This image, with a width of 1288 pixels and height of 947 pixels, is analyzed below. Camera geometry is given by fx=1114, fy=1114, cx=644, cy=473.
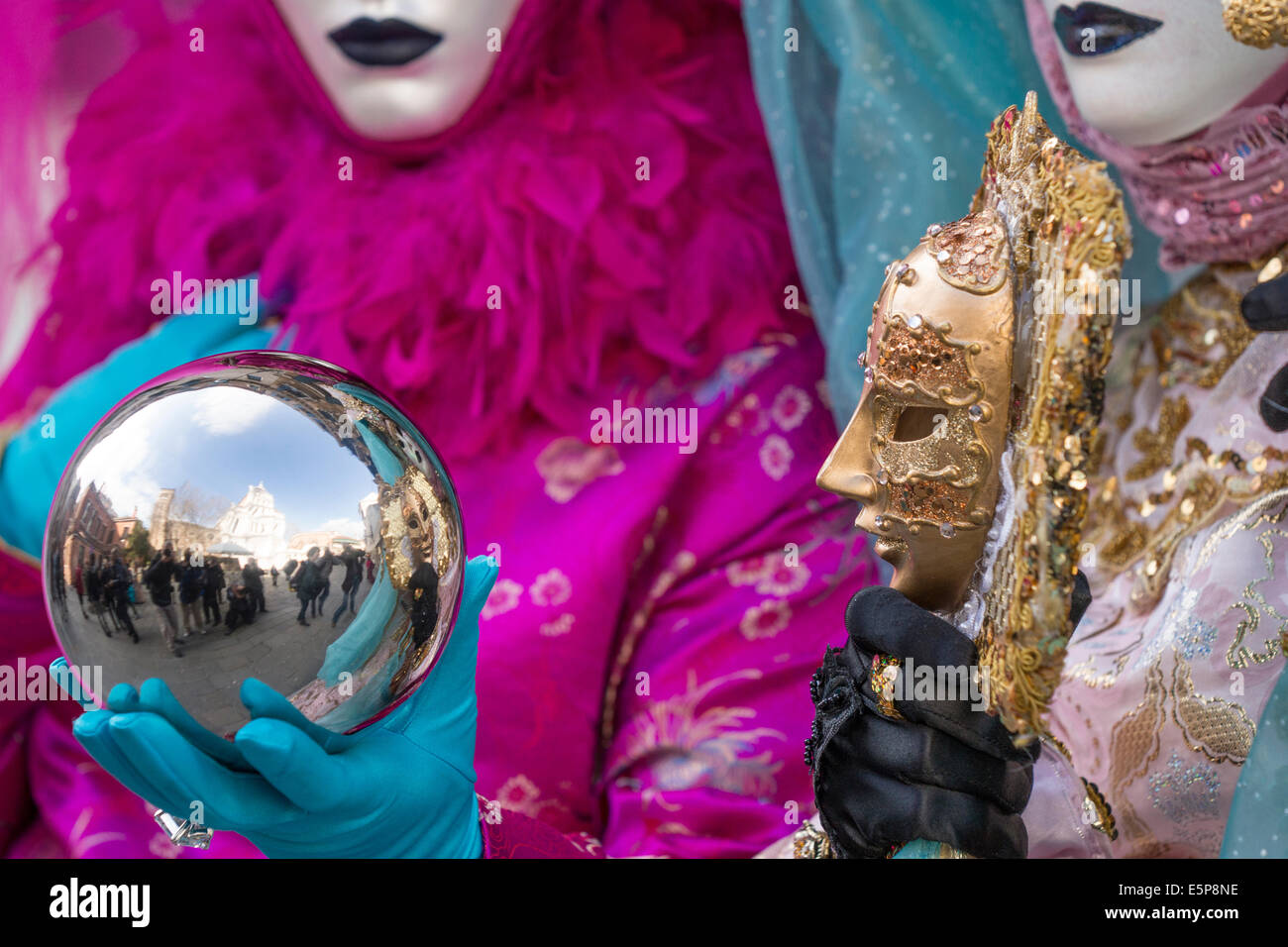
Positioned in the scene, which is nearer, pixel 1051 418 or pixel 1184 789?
pixel 1051 418

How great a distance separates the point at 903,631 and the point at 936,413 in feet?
0.47

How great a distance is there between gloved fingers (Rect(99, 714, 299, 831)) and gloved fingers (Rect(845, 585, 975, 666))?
421 millimetres

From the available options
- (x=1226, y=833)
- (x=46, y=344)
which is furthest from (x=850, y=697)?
(x=46, y=344)

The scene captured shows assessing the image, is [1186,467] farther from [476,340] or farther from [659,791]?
[476,340]

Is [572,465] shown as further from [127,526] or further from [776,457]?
[127,526]

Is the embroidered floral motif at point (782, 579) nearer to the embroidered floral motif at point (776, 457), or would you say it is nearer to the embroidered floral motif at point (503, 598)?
the embroidered floral motif at point (776, 457)

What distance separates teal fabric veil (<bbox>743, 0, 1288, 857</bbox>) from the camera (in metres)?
1.10

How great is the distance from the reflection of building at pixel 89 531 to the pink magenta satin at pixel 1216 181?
0.85 metres

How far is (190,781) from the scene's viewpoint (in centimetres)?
73

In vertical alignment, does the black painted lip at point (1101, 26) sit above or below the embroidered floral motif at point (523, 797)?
above

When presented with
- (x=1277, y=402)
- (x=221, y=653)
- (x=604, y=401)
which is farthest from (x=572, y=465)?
(x=1277, y=402)

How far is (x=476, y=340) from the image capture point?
118 centimetres

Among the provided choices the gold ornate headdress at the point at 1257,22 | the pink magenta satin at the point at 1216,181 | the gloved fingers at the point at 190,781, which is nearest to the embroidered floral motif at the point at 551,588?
the gloved fingers at the point at 190,781

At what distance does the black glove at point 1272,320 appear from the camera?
87 cm
